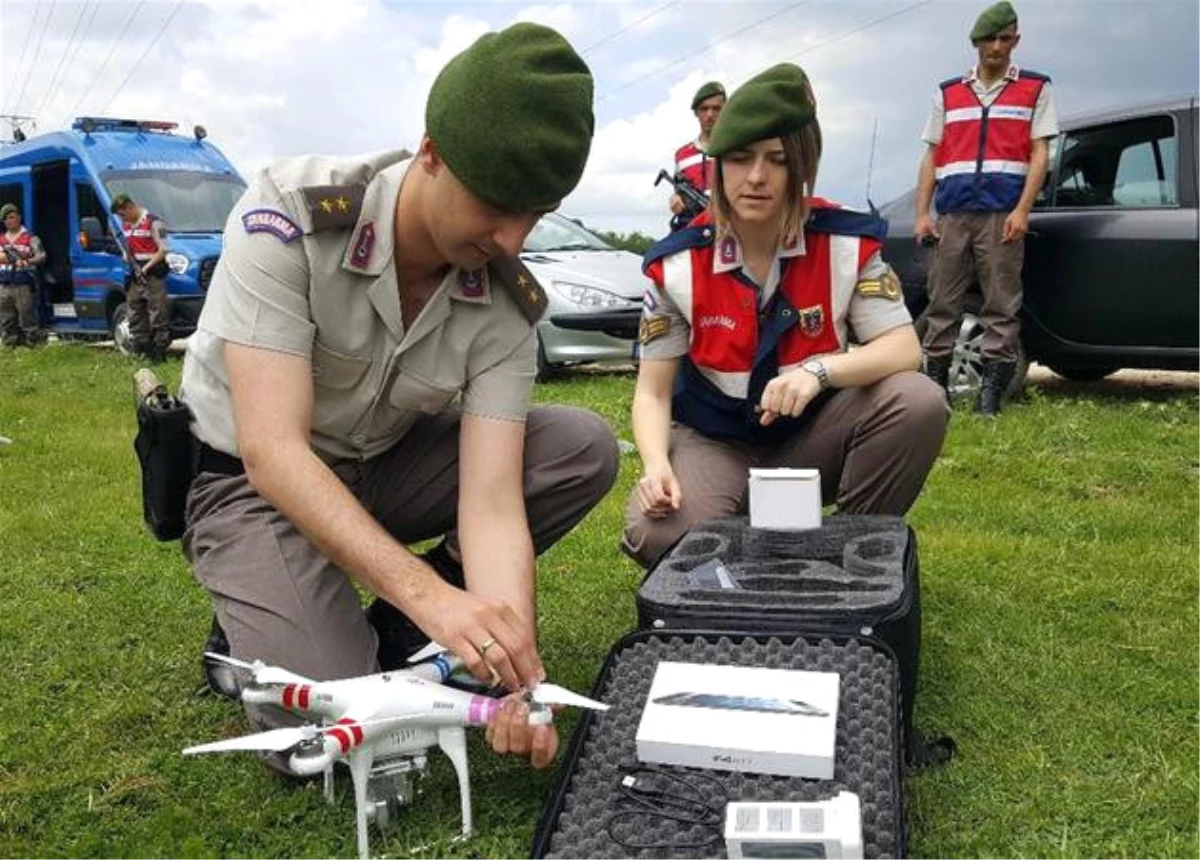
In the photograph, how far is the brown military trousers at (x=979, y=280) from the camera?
19.7 feet

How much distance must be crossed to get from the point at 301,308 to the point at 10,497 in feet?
10.3

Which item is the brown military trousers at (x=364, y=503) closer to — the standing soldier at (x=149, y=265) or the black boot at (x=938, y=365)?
the black boot at (x=938, y=365)

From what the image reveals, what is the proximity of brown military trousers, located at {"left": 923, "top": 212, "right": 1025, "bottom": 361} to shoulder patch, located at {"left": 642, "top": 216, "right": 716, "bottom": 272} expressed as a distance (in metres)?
3.42

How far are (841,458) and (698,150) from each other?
4.97m

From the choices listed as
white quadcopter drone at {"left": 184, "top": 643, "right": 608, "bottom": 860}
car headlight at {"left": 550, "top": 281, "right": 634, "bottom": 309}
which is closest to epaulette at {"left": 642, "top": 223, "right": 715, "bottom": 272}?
white quadcopter drone at {"left": 184, "top": 643, "right": 608, "bottom": 860}

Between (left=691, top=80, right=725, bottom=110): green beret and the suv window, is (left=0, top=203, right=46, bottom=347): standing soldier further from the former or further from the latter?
the suv window

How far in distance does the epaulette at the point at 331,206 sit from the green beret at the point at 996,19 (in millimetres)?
4618

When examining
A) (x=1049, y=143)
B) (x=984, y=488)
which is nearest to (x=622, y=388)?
(x=1049, y=143)

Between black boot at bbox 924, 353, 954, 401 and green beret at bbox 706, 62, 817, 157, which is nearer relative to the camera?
green beret at bbox 706, 62, 817, 157

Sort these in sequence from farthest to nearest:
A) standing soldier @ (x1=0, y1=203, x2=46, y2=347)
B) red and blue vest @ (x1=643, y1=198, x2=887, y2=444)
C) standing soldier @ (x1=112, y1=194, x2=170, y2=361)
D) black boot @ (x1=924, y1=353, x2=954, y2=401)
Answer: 1. standing soldier @ (x1=0, y1=203, x2=46, y2=347)
2. standing soldier @ (x1=112, y1=194, x2=170, y2=361)
3. black boot @ (x1=924, y1=353, x2=954, y2=401)
4. red and blue vest @ (x1=643, y1=198, x2=887, y2=444)

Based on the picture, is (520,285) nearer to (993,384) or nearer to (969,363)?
(993,384)

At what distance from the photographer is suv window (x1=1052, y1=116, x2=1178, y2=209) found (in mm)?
5832

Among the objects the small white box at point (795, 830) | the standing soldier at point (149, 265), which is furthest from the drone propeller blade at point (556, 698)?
the standing soldier at point (149, 265)

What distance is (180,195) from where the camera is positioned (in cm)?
1176
